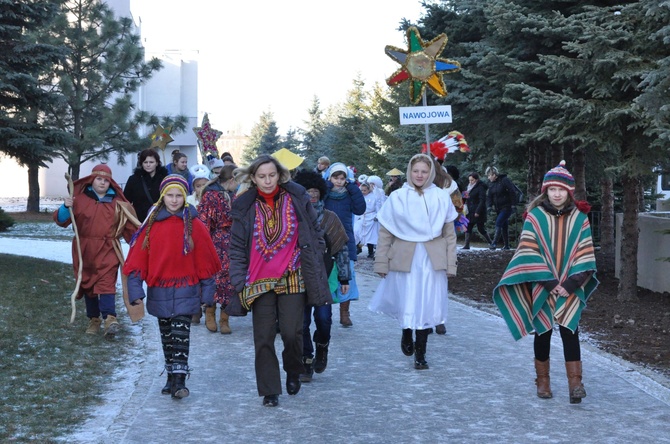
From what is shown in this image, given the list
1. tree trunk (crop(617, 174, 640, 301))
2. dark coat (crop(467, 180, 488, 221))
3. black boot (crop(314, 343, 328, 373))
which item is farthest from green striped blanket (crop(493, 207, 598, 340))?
dark coat (crop(467, 180, 488, 221))

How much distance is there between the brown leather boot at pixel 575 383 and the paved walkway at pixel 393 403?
7 cm

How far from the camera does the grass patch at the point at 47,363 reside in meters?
6.71

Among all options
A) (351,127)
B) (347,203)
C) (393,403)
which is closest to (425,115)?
(347,203)

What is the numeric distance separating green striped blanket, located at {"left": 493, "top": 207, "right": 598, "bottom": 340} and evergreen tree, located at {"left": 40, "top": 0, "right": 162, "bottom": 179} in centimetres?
2844

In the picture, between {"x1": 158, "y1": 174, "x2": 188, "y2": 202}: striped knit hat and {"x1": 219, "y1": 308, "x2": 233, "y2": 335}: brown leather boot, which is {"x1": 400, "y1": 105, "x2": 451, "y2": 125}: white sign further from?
{"x1": 158, "y1": 174, "x2": 188, "y2": 202}: striped knit hat

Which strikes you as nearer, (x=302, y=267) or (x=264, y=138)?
(x=302, y=267)

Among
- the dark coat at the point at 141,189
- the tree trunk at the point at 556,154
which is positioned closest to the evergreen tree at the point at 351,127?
the tree trunk at the point at 556,154

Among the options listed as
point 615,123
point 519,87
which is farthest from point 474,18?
point 615,123

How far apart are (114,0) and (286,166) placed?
55.7 m

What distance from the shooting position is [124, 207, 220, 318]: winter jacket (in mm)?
7617

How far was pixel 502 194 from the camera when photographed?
76.0 feet

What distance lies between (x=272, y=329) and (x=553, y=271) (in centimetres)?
209

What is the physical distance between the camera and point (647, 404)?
7.26 metres

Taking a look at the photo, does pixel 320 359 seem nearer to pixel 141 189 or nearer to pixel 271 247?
pixel 271 247
